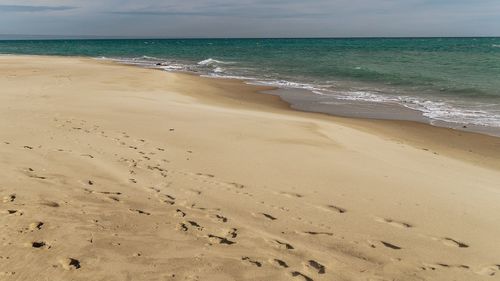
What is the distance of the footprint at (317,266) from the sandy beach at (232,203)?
0.05 feet

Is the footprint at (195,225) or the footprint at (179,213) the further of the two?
the footprint at (179,213)

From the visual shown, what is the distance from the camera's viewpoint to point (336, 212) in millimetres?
5254

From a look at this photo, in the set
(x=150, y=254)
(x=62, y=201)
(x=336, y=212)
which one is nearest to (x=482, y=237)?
(x=336, y=212)

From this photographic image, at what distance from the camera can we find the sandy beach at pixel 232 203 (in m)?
3.79

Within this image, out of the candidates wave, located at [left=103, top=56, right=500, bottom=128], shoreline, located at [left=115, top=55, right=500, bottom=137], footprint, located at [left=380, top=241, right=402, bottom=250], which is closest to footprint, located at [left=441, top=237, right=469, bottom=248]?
footprint, located at [left=380, top=241, right=402, bottom=250]

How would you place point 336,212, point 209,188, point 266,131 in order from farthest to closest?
point 266,131, point 209,188, point 336,212

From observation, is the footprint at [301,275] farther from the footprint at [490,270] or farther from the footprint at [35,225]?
the footprint at [35,225]

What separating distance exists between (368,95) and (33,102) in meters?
13.8

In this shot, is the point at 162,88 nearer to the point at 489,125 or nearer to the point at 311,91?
the point at 311,91

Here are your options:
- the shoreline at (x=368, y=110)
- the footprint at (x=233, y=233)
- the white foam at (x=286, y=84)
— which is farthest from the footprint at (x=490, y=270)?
the white foam at (x=286, y=84)

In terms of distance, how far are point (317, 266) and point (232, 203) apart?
1673 mm

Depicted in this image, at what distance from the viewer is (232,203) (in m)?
5.31

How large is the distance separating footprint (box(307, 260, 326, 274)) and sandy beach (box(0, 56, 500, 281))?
0.02 meters

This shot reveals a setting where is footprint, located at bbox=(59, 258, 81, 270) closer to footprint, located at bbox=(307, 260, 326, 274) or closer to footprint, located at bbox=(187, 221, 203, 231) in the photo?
footprint, located at bbox=(187, 221, 203, 231)
